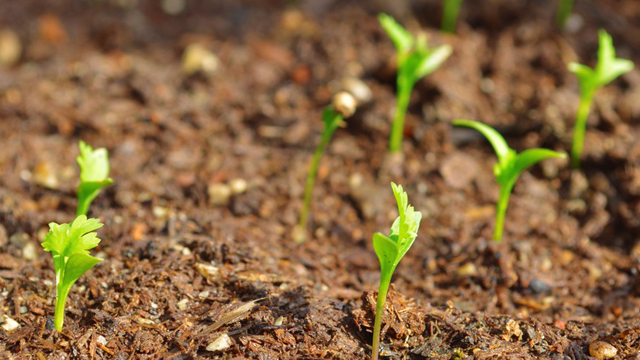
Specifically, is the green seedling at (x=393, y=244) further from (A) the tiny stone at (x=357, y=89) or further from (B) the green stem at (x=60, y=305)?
(A) the tiny stone at (x=357, y=89)

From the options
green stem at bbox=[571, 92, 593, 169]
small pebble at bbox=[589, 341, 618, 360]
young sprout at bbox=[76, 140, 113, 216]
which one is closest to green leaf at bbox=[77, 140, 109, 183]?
young sprout at bbox=[76, 140, 113, 216]

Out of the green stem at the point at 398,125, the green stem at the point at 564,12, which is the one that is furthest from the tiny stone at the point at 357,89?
the green stem at the point at 564,12

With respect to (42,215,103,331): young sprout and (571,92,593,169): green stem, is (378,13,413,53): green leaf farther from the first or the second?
(42,215,103,331): young sprout

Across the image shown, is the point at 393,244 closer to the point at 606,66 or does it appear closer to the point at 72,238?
the point at 72,238

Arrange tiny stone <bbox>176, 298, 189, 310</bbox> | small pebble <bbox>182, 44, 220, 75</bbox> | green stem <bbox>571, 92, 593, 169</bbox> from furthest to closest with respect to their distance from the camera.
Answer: small pebble <bbox>182, 44, 220, 75</bbox>, green stem <bbox>571, 92, 593, 169</bbox>, tiny stone <bbox>176, 298, 189, 310</bbox>

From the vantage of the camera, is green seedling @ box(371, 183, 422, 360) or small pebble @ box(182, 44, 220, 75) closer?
green seedling @ box(371, 183, 422, 360)
